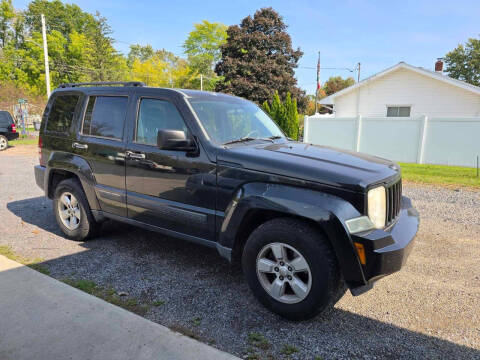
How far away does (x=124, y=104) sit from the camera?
4.02 m

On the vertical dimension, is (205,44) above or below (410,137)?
above

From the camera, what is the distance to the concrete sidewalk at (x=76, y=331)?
2.32m

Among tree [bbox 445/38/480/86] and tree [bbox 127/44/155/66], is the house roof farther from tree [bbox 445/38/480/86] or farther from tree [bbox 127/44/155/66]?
tree [bbox 127/44/155/66]

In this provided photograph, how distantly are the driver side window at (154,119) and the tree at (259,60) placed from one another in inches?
1076

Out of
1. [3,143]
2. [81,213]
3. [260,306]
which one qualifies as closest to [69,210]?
[81,213]

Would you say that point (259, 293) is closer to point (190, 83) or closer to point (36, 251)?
point (36, 251)

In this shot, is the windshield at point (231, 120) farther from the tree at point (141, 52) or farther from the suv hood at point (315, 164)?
the tree at point (141, 52)

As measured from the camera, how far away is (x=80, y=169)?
14.4ft

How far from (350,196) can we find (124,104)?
2843mm

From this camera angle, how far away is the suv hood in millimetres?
2676

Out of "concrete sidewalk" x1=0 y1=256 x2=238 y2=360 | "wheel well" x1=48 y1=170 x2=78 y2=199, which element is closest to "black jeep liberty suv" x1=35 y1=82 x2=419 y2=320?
"wheel well" x1=48 y1=170 x2=78 y2=199

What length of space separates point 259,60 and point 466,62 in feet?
94.9

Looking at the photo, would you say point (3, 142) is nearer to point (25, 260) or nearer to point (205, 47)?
point (25, 260)

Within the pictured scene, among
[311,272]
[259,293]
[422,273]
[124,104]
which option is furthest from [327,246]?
[124,104]
